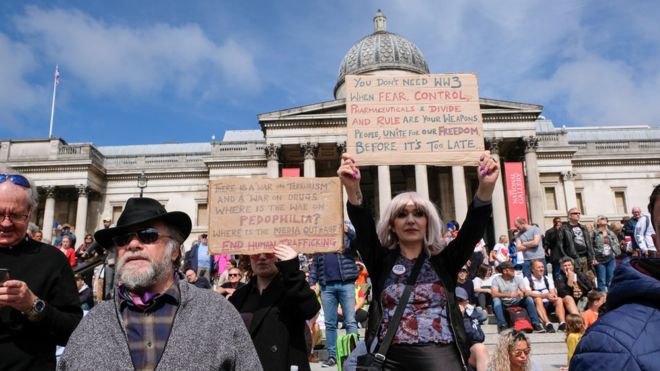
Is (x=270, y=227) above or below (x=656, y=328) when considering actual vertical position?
above

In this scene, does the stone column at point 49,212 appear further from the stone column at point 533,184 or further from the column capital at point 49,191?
the stone column at point 533,184

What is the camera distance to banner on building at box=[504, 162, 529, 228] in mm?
28438

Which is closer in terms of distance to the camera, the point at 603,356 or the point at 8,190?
the point at 603,356

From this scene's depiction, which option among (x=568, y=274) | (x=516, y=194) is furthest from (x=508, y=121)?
(x=568, y=274)

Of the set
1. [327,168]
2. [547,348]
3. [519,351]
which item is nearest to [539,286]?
[547,348]

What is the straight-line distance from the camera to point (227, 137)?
49.4 m

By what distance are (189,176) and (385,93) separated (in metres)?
35.1

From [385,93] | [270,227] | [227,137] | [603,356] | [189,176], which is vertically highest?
[227,137]

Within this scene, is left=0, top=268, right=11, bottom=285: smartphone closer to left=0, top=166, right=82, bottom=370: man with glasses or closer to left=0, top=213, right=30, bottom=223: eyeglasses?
left=0, top=166, right=82, bottom=370: man with glasses

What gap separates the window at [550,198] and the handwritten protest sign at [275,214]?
34.7 meters

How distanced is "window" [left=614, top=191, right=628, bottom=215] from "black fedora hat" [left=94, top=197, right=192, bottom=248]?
40.8 m

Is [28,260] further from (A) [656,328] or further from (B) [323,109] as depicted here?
(B) [323,109]

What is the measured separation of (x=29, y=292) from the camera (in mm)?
2684

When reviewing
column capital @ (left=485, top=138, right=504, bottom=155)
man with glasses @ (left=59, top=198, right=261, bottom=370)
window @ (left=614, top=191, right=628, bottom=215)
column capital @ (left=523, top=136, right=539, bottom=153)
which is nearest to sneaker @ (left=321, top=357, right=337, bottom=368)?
man with glasses @ (left=59, top=198, right=261, bottom=370)
